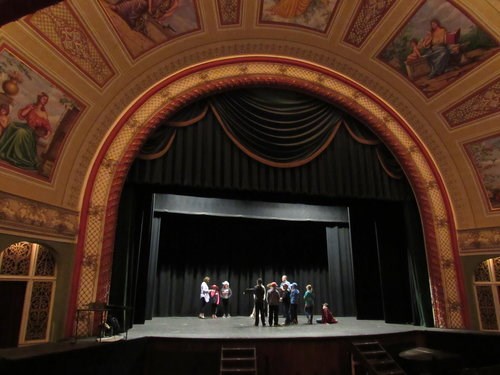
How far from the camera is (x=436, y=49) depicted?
7898 millimetres

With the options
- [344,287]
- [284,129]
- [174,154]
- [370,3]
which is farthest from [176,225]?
[370,3]

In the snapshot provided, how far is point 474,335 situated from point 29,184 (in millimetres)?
9277

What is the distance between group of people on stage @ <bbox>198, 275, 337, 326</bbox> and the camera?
869 centimetres

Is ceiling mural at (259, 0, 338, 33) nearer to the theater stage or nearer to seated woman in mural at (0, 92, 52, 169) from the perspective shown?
seated woman in mural at (0, 92, 52, 169)

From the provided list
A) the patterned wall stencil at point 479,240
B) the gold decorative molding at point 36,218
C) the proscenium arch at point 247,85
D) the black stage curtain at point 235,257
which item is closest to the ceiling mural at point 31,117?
the gold decorative molding at point 36,218

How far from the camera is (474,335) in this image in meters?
7.36

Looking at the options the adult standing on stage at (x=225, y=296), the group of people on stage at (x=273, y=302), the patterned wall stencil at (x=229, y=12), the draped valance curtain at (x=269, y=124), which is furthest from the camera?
the adult standing on stage at (x=225, y=296)

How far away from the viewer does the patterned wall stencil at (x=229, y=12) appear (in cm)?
735

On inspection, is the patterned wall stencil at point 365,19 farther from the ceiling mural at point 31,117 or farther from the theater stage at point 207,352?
the theater stage at point 207,352

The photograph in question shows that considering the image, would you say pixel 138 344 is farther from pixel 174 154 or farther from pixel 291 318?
pixel 291 318

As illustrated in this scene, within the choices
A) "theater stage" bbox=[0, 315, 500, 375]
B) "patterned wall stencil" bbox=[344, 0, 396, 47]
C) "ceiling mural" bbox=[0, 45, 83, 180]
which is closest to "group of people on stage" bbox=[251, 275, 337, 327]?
"theater stage" bbox=[0, 315, 500, 375]

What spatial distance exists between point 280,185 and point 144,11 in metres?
4.66

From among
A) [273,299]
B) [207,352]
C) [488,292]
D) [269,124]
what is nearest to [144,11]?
[269,124]

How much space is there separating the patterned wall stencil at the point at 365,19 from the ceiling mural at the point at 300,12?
558 millimetres
